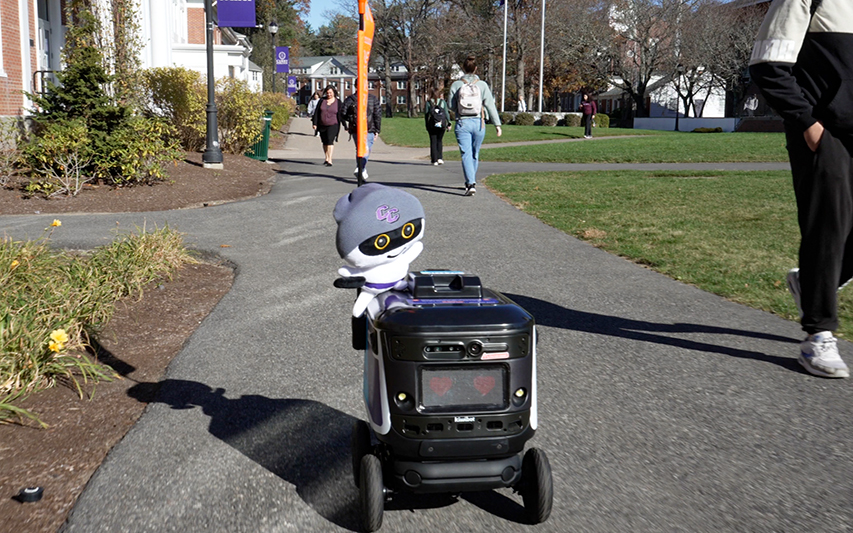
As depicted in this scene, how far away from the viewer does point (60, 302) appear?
4926mm

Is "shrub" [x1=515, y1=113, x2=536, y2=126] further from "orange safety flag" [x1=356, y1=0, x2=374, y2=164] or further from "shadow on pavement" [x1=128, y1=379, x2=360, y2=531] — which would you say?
"shadow on pavement" [x1=128, y1=379, x2=360, y2=531]

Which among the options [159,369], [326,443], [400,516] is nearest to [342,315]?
[159,369]

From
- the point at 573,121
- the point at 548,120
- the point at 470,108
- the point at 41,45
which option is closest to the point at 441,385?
the point at 470,108

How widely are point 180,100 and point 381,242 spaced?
633 inches

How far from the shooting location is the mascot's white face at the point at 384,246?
109 inches

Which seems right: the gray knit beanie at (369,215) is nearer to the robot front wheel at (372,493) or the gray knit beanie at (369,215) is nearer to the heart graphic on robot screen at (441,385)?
the heart graphic on robot screen at (441,385)

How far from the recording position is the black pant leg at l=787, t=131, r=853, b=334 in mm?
4223

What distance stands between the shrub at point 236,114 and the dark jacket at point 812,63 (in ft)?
50.8

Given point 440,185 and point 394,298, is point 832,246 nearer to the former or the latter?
point 394,298

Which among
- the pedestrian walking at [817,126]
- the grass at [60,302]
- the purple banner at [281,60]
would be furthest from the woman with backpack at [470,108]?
the purple banner at [281,60]

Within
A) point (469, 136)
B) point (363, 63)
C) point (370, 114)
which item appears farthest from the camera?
point (370, 114)

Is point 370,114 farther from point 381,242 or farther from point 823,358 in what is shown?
point 381,242

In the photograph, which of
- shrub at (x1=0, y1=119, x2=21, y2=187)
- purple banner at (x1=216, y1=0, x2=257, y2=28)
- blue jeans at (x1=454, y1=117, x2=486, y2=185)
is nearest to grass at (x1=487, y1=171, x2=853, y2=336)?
blue jeans at (x1=454, y1=117, x2=486, y2=185)

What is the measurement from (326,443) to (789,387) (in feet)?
7.94
